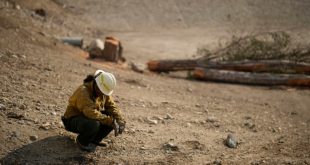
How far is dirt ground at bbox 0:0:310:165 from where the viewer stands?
5.88 meters

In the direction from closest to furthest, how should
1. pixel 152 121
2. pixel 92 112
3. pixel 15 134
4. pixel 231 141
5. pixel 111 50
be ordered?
1. pixel 92 112
2. pixel 15 134
3. pixel 231 141
4. pixel 152 121
5. pixel 111 50

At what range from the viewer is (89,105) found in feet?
17.4

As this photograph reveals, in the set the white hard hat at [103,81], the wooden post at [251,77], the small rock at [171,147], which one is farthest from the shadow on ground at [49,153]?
the wooden post at [251,77]

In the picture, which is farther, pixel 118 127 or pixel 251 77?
pixel 251 77

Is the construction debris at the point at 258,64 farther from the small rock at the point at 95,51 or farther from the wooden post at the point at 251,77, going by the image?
the small rock at the point at 95,51

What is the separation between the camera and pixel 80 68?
32.2ft

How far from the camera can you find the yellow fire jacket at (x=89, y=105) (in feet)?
17.4

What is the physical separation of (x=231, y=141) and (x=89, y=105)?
2.42 m

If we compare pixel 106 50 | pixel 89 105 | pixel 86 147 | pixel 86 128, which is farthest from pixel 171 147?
pixel 106 50

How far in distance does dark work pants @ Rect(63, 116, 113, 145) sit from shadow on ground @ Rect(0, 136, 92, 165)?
198mm

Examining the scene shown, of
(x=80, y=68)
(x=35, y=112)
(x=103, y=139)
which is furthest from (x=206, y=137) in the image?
(x=80, y=68)

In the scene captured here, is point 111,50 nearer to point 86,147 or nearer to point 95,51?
point 95,51

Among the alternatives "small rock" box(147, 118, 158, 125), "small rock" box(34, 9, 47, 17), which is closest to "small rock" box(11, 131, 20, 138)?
"small rock" box(147, 118, 158, 125)

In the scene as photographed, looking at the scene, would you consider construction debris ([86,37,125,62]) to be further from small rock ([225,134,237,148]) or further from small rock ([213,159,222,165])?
small rock ([213,159,222,165])
